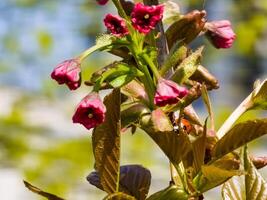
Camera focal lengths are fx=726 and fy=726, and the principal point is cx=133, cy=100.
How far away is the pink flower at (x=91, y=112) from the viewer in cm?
70

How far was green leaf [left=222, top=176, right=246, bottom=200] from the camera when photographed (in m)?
0.74

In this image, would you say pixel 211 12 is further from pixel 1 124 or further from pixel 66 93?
pixel 1 124

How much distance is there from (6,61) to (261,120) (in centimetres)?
493

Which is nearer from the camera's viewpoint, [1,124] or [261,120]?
[261,120]

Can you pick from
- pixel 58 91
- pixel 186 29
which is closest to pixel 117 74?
pixel 186 29

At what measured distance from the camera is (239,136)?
2.33 feet

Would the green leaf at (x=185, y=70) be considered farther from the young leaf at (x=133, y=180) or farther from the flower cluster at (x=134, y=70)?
the young leaf at (x=133, y=180)

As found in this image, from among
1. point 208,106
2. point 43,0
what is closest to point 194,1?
point 43,0

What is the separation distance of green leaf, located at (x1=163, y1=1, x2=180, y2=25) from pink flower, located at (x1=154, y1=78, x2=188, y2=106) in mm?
160

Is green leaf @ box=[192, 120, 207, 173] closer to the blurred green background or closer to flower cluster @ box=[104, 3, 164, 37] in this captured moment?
flower cluster @ box=[104, 3, 164, 37]

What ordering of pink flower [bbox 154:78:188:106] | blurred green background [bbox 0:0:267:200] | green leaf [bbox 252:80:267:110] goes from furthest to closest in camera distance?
blurred green background [bbox 0:0:267:200] < green leaf [bbox 252:80:267:110] < pink flower [bbox 154:78:188:106]

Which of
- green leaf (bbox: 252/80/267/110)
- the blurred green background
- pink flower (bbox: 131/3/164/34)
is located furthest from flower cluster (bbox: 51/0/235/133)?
the blurred green background

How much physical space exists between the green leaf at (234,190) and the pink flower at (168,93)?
0.36 ft

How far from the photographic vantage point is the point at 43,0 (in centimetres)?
578
